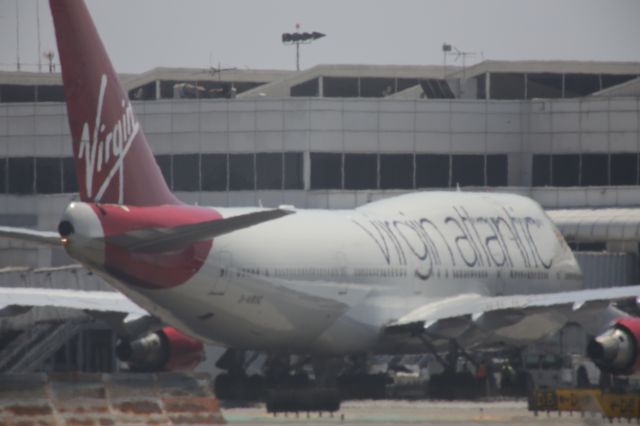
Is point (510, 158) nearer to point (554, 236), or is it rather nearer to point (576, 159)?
point (576, 159)

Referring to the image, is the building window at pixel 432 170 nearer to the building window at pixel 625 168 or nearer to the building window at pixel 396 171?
the building window at pixel 396 171

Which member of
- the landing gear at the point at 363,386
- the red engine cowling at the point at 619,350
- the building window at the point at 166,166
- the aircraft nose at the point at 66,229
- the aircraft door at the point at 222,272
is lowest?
the landing gear at the point at 363,386

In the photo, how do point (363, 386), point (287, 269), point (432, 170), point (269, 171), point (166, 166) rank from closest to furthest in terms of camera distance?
point (287, 269) → point (363, 386) → point (269, 171) → point (166, 166) → point (432, 170)

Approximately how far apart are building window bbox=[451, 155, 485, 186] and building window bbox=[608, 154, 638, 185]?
262 inches

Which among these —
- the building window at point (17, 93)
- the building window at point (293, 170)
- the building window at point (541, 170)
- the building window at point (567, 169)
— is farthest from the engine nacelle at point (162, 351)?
the building window at point (17, 93)

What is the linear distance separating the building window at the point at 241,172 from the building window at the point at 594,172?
1695cm

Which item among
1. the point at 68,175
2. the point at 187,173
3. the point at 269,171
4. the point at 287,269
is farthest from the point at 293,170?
the point at 287,269

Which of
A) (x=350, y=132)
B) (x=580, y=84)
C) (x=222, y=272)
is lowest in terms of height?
(x=222, y=272)

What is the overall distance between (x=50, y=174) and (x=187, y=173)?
7.70 meters

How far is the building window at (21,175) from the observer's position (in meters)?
79.3

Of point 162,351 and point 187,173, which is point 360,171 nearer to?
point 187,173

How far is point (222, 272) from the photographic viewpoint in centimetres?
4497

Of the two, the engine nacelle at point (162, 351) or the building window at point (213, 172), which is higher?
the building window at point (213, 172)

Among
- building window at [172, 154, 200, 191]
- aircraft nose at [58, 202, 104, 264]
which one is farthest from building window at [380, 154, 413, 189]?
aircraft nose at [58, 202, 104, 264]
